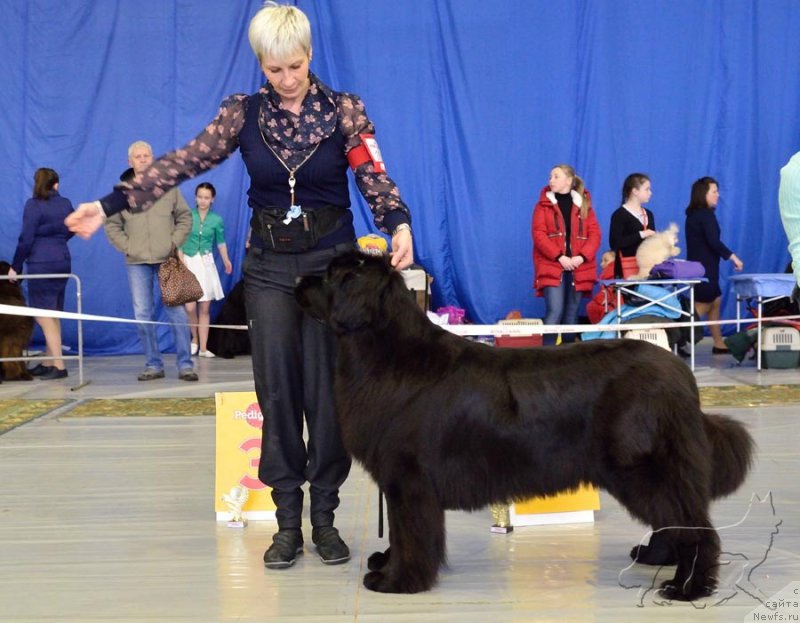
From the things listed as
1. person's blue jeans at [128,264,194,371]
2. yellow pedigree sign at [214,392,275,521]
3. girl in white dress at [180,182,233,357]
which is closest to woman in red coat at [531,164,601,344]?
person's blue jeans at [128,264,194,371]

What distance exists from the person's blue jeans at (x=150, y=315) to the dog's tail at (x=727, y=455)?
6.36 meters

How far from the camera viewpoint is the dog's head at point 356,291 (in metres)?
3.42

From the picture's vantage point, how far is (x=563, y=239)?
10.1m

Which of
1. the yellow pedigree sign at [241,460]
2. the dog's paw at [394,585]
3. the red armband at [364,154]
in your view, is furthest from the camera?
the yellow pedigree sign at [241,460]

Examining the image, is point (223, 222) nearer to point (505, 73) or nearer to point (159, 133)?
point (159, 133)

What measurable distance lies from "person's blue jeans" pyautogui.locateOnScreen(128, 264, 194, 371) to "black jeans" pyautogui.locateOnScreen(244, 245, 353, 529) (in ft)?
17.8

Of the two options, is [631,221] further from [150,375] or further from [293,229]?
[293,229]

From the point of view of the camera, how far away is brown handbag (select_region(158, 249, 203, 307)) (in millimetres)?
9391

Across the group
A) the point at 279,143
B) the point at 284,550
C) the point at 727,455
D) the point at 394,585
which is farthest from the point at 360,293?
the point at 727,455

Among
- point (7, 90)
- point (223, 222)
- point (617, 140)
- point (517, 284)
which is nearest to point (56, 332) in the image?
point (223, 222)

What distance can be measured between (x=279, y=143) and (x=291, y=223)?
289mm

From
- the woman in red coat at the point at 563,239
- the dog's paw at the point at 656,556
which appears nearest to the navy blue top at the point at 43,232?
the woman in red coat at the point at 563,239

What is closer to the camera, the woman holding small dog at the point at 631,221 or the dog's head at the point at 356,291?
the dog's head at the point at 356,291

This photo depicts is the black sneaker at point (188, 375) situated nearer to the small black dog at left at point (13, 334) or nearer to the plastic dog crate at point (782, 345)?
the small black dog at left at point (13, 334)
